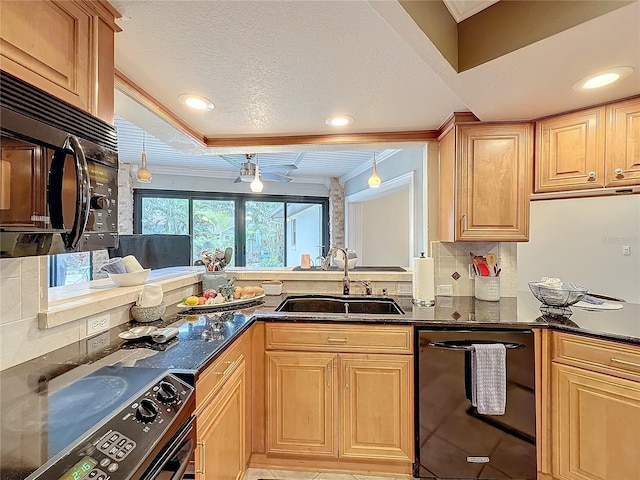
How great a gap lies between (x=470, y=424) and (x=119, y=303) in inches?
79.1

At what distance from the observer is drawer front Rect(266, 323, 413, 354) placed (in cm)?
190

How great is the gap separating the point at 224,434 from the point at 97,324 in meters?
0.79

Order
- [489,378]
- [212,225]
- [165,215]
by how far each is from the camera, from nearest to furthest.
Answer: [489,378]
[165,215]
[212,225]

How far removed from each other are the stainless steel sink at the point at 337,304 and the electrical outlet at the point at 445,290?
41cm

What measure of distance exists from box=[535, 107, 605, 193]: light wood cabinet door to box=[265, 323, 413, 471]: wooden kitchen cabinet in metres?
1.37

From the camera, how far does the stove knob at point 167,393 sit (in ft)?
3.30

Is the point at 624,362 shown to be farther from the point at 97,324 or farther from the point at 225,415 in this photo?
the point at 97,324

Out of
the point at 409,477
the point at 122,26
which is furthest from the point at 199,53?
the point at 409,477

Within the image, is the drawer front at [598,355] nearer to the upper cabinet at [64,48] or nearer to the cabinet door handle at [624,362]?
the cabinet door handle at [624,362]

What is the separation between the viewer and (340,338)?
1950mm

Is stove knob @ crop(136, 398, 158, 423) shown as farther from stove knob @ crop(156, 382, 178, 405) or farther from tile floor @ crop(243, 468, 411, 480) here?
tile floor @ crop(243, 468, 411, 480)

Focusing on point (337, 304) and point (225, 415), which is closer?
point (225, 415)

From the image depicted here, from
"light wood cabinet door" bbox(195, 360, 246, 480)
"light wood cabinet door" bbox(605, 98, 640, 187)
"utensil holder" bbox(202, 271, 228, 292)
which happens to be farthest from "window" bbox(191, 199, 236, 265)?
"light wood cabinet door" bbox(605, 98, 640, 187)

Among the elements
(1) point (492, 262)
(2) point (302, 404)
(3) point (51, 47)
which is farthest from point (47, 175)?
(1) point (492, 262)
